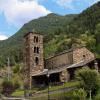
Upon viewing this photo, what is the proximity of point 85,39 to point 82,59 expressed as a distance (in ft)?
164

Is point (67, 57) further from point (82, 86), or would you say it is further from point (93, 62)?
point (82, 86)

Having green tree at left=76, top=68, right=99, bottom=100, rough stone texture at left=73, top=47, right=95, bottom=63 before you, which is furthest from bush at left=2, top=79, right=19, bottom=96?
green tree at left=76, top=68, right=99, bottom=100

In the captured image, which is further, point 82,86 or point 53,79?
point 53,79

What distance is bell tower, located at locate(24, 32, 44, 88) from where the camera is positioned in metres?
86.6

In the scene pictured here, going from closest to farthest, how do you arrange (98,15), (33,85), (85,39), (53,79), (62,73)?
(62,73) < (53,79) < (33,85) < (85,39) < (98,15)

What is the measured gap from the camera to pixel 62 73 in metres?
72.6

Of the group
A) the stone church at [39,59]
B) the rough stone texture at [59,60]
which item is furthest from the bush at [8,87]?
the rough stone texture at [59,60]

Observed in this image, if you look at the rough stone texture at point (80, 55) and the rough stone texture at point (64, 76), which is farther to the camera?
the rough stone texture at point (80, 55)

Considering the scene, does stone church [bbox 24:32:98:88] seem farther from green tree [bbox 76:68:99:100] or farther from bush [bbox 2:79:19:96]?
green tree [bbox 76:68:99:100]

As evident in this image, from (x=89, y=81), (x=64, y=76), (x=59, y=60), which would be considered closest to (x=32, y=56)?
(x=59, y=60)

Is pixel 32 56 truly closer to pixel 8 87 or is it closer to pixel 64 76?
pixel 8 87

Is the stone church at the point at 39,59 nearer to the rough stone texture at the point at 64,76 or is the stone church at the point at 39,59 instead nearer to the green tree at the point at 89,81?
the rough stone texture at the point at 64,76

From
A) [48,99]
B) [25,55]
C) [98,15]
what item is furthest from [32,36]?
[98,15]

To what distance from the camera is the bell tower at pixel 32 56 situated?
8662 cm
